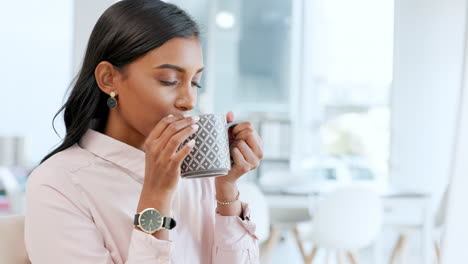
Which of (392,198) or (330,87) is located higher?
(330,87)

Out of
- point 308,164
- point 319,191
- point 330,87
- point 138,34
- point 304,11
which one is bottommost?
point 308,164

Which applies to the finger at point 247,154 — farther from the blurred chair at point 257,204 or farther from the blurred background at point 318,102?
the blurred chair at point 257,204

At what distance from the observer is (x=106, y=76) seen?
961mm

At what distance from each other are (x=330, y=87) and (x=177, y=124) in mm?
6101

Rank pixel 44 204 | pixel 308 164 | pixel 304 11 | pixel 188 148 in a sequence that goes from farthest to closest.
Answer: pixel 304 11 < pixel 308 164 < pixel 44 204 < pixel 188 148

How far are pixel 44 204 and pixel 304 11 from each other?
247 inches

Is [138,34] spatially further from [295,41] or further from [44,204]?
[295,41]

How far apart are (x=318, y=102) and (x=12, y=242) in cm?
599

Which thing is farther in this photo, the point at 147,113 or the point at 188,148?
the point at 147,113

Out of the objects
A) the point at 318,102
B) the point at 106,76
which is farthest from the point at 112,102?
the point at 318,102

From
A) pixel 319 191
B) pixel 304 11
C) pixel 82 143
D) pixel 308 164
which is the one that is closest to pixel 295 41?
pixel 304 11

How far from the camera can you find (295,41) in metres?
6.92

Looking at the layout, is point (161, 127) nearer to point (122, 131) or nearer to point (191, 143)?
point (191, 143)

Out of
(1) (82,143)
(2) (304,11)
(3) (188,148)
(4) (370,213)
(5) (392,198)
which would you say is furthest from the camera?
(2) (304,11)
